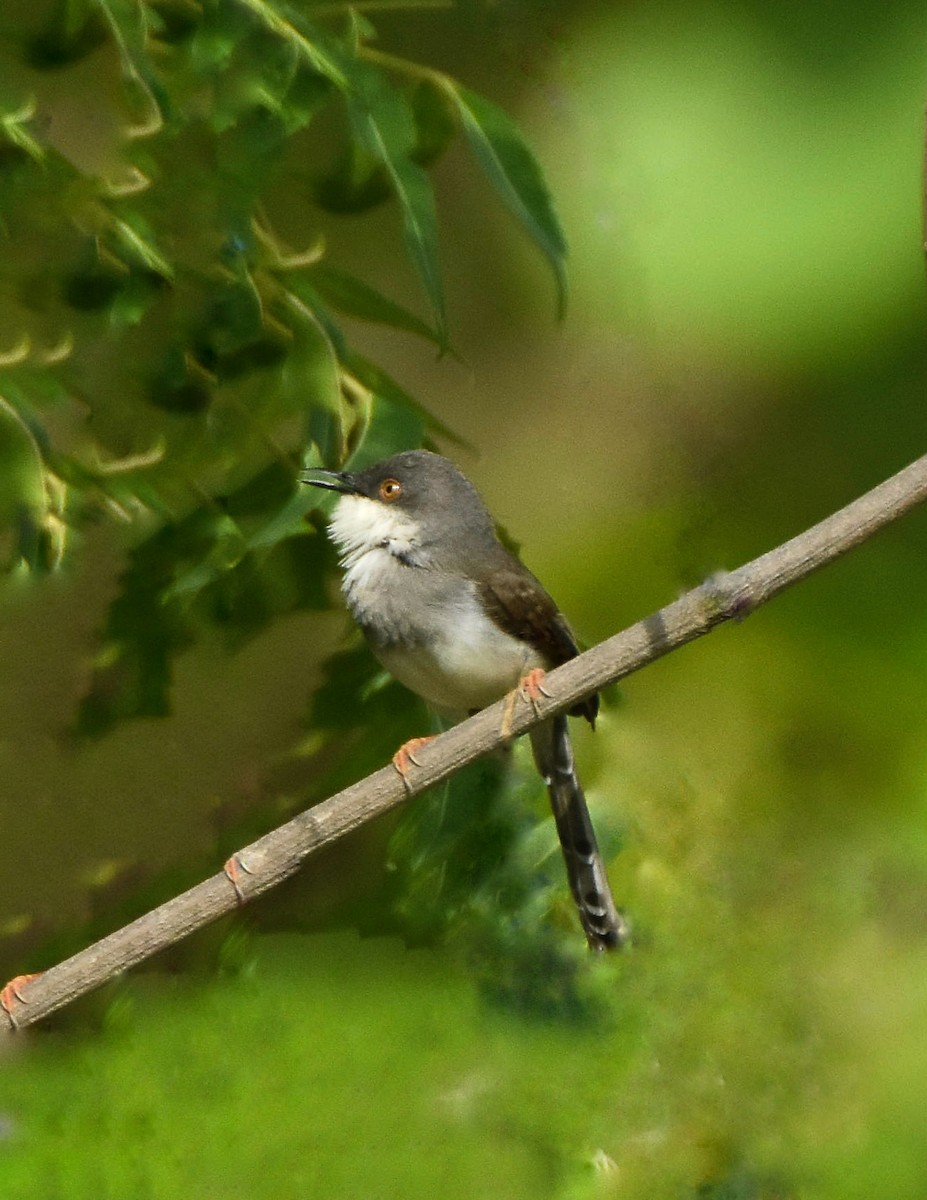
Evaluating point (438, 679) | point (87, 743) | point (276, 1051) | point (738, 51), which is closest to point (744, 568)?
point (438, 679)

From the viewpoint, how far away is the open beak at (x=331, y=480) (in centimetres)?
184

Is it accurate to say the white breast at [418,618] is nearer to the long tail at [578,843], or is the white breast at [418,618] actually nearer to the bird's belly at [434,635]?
the bird's belly at [434,635]

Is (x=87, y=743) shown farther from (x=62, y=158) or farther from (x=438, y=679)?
(x=62, y=158)

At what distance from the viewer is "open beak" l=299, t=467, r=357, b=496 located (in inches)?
72.4

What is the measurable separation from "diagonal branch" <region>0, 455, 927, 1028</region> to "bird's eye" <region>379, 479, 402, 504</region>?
2.18ft

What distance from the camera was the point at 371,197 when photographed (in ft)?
6.14

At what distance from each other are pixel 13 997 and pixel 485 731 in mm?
651

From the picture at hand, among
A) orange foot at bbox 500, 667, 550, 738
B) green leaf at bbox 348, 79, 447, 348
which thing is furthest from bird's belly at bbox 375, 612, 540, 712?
green leaf at bbox 348, 79, 447, 348

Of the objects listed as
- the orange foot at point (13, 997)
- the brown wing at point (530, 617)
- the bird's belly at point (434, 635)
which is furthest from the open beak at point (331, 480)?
the orange foot at point (13, 997)

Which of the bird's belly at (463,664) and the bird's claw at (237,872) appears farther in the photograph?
the bird's belly at (463,664)

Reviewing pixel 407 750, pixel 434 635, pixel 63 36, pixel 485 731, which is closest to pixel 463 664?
pixel 434 635

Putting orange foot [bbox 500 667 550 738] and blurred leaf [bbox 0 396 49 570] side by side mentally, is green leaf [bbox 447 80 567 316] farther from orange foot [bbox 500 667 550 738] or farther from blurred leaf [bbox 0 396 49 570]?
blurred leaf [bbox 0 396 49 570]

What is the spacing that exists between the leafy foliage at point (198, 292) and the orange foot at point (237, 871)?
367 mm

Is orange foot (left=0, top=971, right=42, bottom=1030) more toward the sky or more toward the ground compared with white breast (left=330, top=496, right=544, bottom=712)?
more toward the ground
